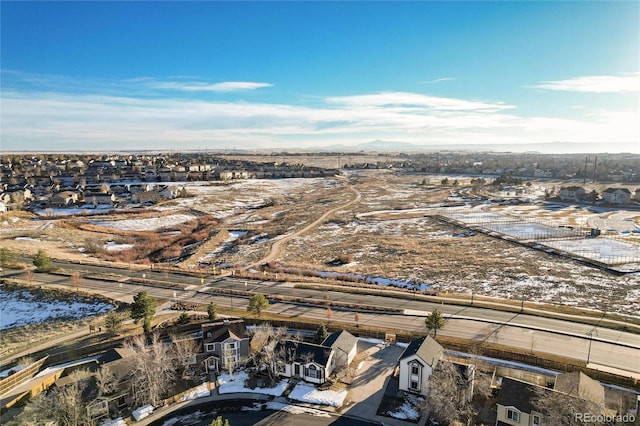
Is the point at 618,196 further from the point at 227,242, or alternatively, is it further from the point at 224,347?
the point at 224,347

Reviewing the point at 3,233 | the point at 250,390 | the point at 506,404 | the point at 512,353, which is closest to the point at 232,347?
the point at 250,390

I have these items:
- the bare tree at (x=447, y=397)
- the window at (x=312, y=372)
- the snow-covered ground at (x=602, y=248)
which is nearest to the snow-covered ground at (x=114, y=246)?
the window at (x=312, y=372)

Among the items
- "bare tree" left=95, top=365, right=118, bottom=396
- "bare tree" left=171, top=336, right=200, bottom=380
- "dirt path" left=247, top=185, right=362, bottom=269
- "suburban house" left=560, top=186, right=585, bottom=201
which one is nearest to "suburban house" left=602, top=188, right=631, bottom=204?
"suburban house" left=560, top=186, right=585, bottom=201

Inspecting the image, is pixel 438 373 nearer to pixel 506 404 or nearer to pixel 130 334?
pixel 506 404

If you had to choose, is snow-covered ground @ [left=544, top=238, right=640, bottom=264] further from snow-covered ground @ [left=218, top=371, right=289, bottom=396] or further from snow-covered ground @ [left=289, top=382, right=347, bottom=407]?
snow-covered ground @ [left=218, top=371, right=289, bottom=396]

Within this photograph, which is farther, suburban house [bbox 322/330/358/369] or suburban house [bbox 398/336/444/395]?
suburban house [bbox 322/330/358/369]
